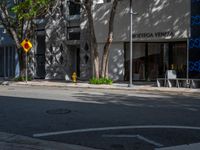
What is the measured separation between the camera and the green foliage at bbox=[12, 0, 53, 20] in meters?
27.7

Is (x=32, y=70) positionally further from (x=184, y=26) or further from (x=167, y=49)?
(x=184, y=26)

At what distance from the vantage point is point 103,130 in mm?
9750

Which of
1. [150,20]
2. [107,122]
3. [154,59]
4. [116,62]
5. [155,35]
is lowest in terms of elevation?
[107,122]

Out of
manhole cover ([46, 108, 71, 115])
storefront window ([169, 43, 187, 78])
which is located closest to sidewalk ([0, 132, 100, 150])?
manhole cover ([46, 108, 71, 115])

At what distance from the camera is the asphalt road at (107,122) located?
8.68 m

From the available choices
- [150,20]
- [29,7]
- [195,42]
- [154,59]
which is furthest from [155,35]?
[29,7]

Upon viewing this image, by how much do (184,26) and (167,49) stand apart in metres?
3.03

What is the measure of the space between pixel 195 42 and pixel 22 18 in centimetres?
1207

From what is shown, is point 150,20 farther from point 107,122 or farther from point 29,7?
point 107,122

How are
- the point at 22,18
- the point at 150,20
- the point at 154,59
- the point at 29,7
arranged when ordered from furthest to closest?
1. the point at 154,59
2. the point at 22,18
3. the point at 150,20
4. the point at 29,7

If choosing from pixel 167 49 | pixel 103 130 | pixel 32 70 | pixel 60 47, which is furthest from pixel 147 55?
pixel 103 130

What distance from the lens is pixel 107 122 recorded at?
10.8m

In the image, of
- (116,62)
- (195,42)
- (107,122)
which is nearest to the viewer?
(107,122)

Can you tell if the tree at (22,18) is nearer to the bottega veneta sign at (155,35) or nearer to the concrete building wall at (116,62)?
the concrete building wall at (116,62)
